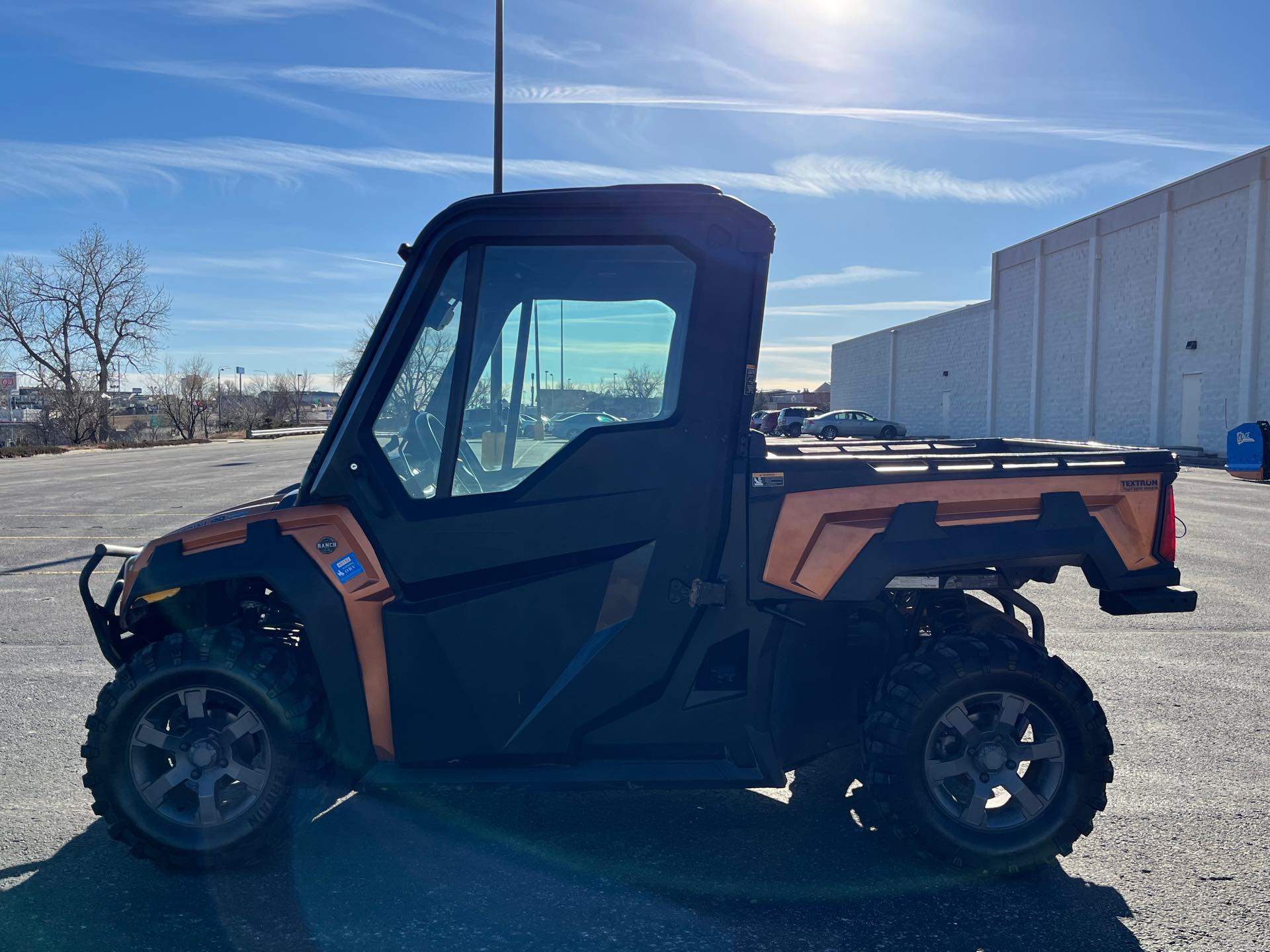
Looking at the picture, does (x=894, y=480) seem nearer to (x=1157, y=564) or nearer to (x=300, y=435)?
(x=1157, y=564)

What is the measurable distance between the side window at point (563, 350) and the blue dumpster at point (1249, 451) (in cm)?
2137

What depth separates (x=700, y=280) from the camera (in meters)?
3.29

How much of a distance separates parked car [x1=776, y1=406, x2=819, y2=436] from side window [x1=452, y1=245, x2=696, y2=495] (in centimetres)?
4640

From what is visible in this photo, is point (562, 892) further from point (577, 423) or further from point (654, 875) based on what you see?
point (577, 423)

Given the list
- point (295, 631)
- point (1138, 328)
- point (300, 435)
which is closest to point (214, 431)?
point (300, 435)

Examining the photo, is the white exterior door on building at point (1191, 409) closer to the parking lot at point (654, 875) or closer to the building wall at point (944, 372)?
the building wall at point (944, 372)

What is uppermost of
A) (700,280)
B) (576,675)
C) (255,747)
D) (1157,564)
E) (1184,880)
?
(700,280)

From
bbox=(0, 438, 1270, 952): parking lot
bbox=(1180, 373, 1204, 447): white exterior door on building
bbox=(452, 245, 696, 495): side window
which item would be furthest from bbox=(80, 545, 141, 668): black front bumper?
bbox=(1180, 373, 1204, 447): white exterior door on building

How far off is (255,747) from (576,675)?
1255 millimetres

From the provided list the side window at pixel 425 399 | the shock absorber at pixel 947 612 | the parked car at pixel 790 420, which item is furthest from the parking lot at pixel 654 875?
the parked car at pixel 790 420

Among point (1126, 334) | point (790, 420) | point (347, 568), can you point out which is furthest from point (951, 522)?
point (790, 420)

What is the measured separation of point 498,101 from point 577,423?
13.8 m

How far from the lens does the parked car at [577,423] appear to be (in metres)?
3.27

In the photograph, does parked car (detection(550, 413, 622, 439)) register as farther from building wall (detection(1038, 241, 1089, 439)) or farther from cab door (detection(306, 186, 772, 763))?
building wall (detection(1038, 241, 1089, 439))
